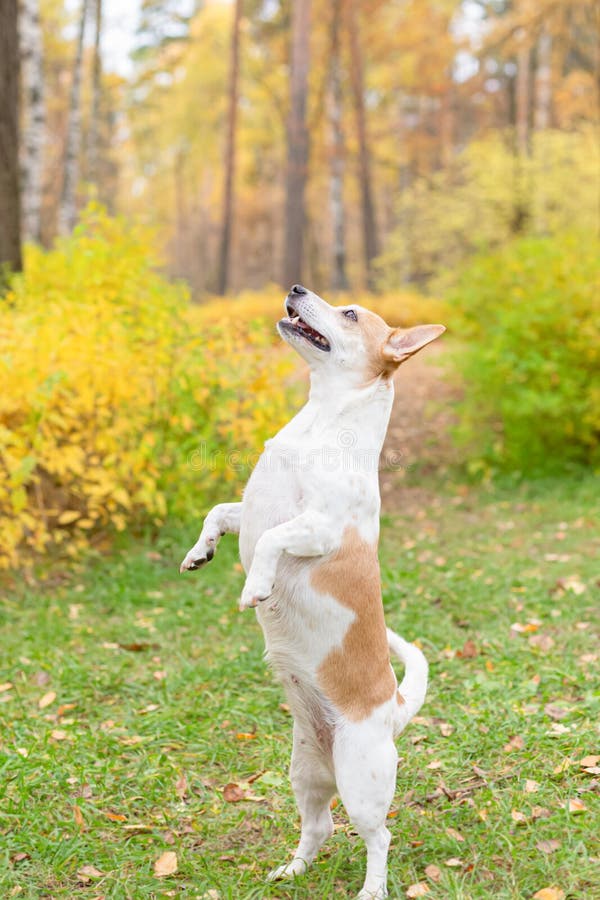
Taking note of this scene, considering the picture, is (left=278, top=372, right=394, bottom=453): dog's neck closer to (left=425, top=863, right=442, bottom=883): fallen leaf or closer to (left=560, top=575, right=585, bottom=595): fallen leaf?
(left=425, top=863, right=442, bottom=883): fallen leaf

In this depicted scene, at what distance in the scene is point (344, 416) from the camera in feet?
8.83

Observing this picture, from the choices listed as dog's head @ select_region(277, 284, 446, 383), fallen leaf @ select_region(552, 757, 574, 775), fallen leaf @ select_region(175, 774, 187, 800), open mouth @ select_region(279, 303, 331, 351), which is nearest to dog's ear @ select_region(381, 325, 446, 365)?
dog's head @ select_region(277, 284, 446, 383)

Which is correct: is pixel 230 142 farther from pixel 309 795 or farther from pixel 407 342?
pixel 309 795

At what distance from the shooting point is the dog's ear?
2729mm

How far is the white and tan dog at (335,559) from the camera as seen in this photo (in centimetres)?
259

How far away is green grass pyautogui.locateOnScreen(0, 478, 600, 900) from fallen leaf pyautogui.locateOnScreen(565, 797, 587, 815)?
0.02 metres

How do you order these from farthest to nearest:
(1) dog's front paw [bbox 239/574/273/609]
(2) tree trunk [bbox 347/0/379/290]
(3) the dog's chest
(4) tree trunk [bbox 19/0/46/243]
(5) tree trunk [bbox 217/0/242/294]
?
(5) tree trunk [bbox 217/0/242/294]
(2) tree trunk [bbox 347/0/379/290]
(4) tree trunk [bbox 19/0/46/243]
(3) the dog's chest
(1) dog's front paw [bbox 239/574/273/609]

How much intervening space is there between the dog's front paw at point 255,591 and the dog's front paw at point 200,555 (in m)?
0.40

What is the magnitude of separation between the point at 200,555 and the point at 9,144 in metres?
6.87

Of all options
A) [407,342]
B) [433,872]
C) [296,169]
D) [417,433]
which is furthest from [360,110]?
[433,872]

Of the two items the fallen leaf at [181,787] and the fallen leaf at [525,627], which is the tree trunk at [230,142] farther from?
the fallen leaf at [181,787]

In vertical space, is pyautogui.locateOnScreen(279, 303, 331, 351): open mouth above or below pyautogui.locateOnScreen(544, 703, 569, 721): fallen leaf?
above

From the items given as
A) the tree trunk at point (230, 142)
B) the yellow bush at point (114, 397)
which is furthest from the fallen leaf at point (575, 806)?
the tree trunk at point (230, 142)

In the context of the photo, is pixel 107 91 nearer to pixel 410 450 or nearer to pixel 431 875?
pixel 410 450
